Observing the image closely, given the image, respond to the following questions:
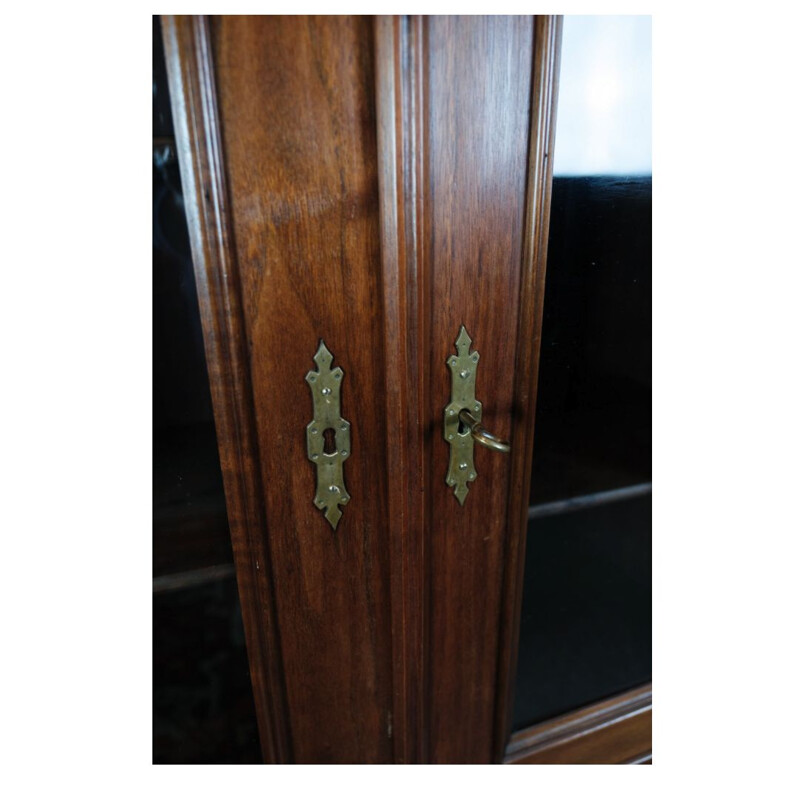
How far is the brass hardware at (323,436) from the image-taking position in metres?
0.48

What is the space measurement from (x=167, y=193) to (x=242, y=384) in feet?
0.52

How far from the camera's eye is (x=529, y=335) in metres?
0.53

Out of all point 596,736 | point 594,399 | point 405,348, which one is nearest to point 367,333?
point 405,348

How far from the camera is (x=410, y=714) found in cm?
60

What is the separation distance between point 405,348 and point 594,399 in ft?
0.78

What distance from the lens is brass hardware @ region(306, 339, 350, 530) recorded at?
479 millimetres

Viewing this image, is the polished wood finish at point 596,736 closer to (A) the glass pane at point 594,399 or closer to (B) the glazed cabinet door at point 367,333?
(A) the glass pane at point 594,399

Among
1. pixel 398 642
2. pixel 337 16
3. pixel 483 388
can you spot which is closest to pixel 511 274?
pixel 483 388

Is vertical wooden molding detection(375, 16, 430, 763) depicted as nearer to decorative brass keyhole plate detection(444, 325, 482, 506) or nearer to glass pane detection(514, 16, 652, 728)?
decorative brass keyhole plate detection(444, 325, 482, 506)

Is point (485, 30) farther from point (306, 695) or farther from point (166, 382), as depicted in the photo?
point (306, 695)

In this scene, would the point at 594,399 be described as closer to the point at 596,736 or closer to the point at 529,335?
the point at 529,335

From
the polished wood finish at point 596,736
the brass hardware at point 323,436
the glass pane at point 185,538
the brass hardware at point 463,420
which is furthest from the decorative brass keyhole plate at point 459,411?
the polished wood finish at point 596,736

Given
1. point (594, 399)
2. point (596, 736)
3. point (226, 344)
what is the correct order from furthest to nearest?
1. point (596, 736)
2. point (594, 399)
3. point (226, 344)

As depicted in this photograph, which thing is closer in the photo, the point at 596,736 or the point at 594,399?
the point at 594,399
